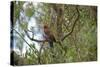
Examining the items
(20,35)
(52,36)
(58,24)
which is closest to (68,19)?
(58,24)

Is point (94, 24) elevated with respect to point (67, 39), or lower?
elevated

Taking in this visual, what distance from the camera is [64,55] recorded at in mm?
2314

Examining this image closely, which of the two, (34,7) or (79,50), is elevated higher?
(34,7)

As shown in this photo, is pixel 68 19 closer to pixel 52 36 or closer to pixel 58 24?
pixel 58 24

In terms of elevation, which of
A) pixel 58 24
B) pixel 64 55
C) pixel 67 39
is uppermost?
pixel 58 24

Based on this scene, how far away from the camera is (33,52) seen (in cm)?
219

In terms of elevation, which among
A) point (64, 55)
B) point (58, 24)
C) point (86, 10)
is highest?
point (86, 10)

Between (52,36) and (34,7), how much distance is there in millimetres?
380
